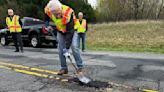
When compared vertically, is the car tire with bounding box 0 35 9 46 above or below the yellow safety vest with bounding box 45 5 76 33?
below

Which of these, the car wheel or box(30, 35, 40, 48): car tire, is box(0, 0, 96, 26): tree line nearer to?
the car wheel

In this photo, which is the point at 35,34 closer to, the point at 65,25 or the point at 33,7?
the point at 65,25

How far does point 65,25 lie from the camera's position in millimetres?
5684

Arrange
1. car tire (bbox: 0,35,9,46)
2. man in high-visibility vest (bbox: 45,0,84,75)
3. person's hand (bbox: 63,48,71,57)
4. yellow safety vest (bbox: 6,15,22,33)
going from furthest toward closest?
car tire (bbox: 0,35,9,46)
yellow safety vest (bbox: 6,15,22,33)
person's hand (bbox: 63,48,71,57)
man in high-visibility vest (bbox: 45,0,84,75)

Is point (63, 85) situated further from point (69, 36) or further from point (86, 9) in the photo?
point (86, 9)

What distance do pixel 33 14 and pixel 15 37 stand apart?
20.9 metres

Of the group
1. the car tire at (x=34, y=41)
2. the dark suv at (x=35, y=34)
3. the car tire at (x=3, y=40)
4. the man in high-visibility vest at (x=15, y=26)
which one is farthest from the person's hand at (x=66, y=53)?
the car tire at (x=3, y=40)

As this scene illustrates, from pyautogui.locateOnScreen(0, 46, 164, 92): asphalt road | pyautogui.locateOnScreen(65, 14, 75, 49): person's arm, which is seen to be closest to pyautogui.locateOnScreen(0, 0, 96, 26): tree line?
pyautogui.locateOnScreen(0, 46, 164, 92): asphalt road

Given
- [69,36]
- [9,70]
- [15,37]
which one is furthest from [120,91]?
[15,37]

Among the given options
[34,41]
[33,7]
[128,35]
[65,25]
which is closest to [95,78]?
[65,25]

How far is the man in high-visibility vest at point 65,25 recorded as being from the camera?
5.43 metres

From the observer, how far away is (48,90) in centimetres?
508

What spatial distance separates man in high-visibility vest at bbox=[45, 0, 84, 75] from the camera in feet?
17.8

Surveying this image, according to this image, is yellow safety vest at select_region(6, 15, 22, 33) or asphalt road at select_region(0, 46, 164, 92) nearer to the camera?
asphalt road at select_region(0, 46, 164, 92)
